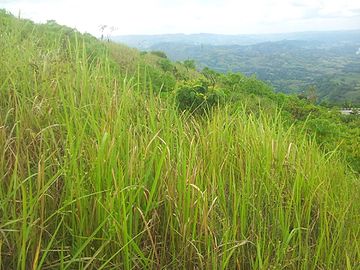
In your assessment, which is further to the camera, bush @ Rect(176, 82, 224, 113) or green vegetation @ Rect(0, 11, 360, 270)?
bush @ Rect(176, 82, 224, 113)

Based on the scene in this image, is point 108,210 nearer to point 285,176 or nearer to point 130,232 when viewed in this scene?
point 130,232

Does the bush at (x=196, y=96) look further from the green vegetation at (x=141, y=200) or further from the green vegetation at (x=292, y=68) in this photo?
the green vegetation at (x=292, y=68)

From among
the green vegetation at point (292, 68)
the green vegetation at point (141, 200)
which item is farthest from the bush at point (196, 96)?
the green vegetation at point (292, 68)

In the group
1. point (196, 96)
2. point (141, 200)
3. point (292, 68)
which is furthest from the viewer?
point (292, 68)

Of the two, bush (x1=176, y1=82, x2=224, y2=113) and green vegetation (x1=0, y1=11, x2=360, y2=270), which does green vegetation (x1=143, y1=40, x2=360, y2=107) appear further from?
green vegetation (x1=0, y1=11, x2=360, y2=270)

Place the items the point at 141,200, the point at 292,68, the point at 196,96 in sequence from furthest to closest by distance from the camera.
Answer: the point at 292,68 < the point at 196,96 < the point at 141,200

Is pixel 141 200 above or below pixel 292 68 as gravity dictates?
above

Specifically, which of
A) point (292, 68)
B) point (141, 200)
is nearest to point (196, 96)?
point (141, 200)

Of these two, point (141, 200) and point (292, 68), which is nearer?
point (141, 200)

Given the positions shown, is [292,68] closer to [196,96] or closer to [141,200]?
[196,96]

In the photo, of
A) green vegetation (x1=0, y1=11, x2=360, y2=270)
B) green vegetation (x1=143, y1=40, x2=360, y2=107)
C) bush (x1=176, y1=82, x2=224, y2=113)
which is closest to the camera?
green vegetation (x1=0, y1=11, x2=360, y2=270)

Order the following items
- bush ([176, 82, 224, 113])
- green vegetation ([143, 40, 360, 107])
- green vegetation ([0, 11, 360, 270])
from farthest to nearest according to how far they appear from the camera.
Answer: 1. green vegetation ([143, 40, 360, 107])
2. bush ([176, 82, 224, 113])
3. green vegetation ([0, 11, 360, 270])

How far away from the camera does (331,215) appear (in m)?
1.88

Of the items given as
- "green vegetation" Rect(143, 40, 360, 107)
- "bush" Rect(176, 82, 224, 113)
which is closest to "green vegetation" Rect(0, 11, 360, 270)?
"bush" Rect(176, 82, 224, 113)
